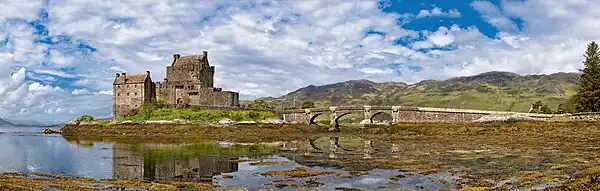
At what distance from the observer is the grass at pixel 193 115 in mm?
89625

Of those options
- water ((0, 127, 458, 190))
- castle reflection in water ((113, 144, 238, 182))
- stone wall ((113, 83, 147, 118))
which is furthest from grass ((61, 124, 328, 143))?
castle reflection in water ((113, 144, 238, 182))

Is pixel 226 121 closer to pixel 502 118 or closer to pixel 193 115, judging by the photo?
pixel 193 115

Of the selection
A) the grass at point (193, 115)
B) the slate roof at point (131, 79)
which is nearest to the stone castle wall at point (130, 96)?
the slate roof at point (131, 79)

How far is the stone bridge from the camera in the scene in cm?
8258

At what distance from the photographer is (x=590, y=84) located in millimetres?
84812

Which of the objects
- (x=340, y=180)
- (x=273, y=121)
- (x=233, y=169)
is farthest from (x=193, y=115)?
(x=340, y=180)

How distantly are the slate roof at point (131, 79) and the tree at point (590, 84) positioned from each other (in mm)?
85254

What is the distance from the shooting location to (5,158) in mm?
40312

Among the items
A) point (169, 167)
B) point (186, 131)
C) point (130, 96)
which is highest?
point (130, 96)

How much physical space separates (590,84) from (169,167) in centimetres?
8063

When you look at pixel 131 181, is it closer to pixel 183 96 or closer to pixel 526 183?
pixel 526 183

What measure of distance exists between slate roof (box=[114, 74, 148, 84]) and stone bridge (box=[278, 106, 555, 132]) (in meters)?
30.3

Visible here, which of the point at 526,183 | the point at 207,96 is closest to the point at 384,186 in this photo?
the point at 526,183

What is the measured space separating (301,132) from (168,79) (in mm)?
38441
